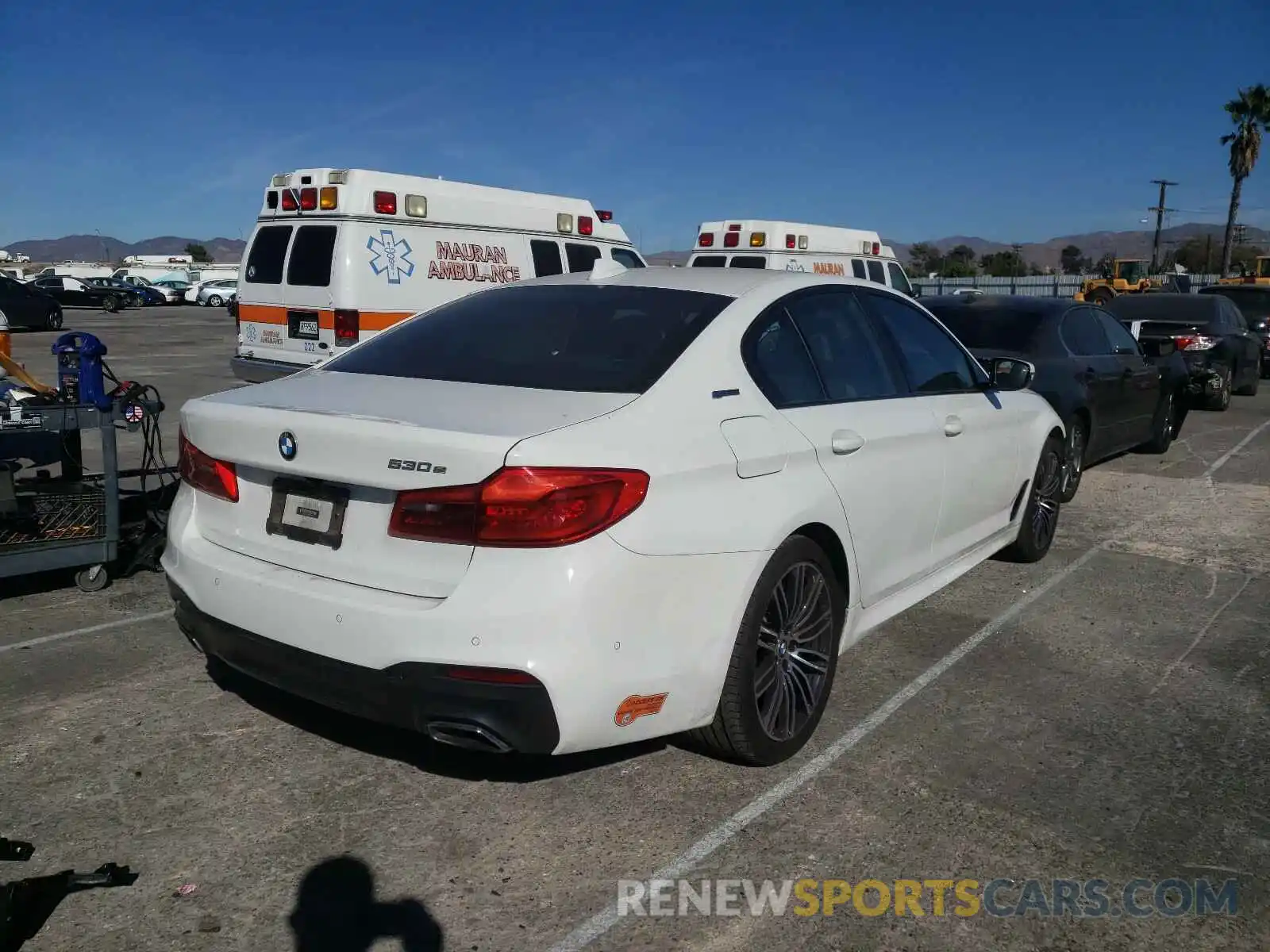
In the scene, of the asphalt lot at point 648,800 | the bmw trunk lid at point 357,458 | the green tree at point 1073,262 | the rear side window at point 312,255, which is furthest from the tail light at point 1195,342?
the green tree at point 1073,262

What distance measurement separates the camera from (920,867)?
2.99 m

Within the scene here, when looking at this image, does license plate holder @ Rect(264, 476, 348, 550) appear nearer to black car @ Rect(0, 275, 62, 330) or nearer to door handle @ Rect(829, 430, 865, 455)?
door handle @ Rect(829, 430, 865, 455)

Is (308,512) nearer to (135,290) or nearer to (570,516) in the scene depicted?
(570,516)

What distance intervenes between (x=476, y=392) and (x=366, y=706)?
971 millimetres

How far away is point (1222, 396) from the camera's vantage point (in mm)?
14289

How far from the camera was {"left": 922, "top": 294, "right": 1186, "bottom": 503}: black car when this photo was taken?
772 centimetres

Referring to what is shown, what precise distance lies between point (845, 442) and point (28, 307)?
29.2 meters

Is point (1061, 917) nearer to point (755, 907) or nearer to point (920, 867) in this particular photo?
point (920, 867)

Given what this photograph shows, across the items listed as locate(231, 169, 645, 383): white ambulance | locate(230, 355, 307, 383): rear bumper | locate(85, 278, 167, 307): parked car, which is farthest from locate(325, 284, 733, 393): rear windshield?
locate(85, 278, 167, 307): parked car

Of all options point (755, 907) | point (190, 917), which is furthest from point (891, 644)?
point (190, 917)

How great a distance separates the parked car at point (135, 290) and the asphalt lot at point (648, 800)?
45.4 m

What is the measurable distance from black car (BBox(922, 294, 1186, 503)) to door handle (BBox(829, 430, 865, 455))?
403 centimetres

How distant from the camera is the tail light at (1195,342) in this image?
13508mm

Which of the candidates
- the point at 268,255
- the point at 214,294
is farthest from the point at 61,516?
the point at 214,294
